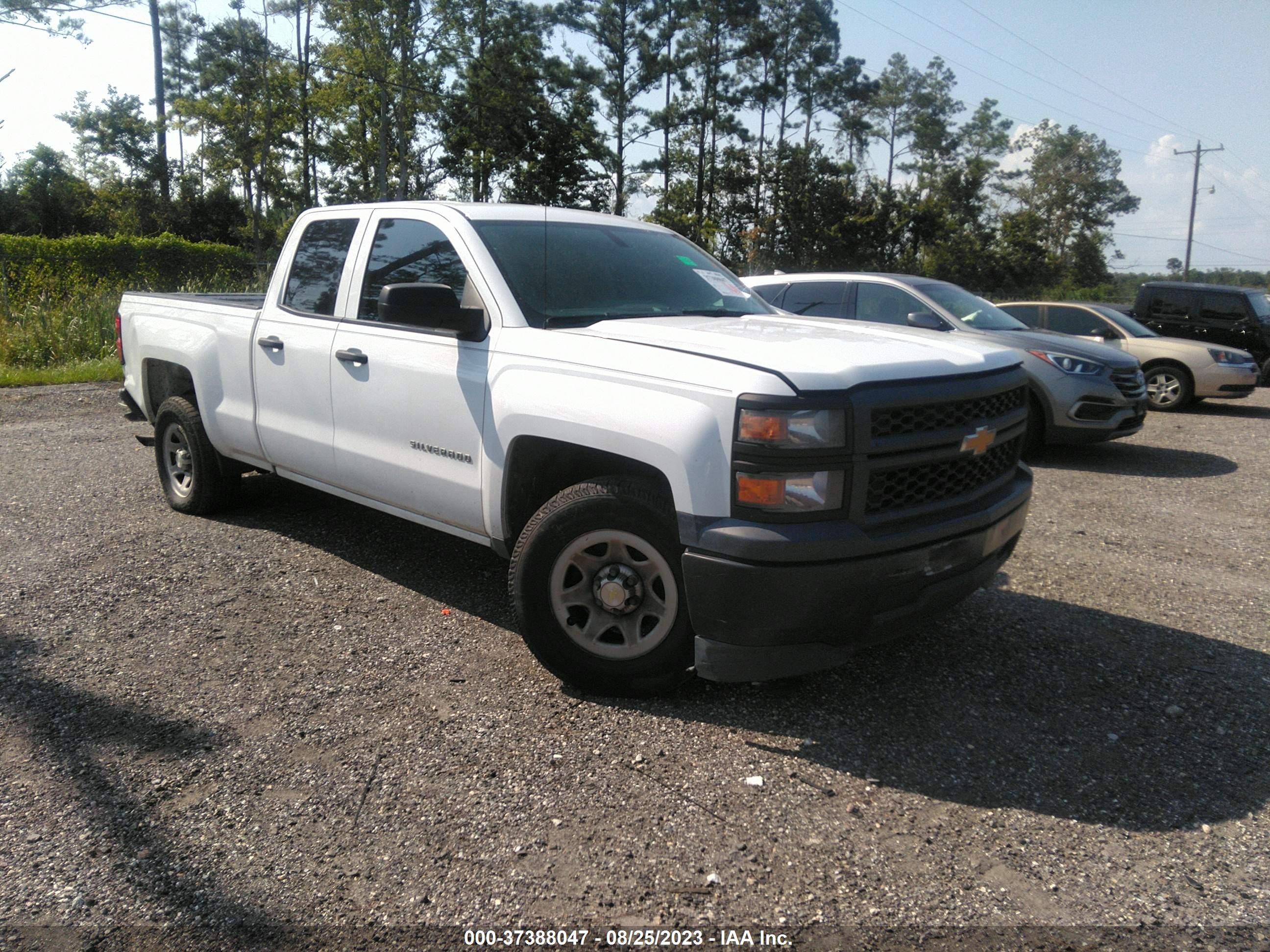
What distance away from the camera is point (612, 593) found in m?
3.49

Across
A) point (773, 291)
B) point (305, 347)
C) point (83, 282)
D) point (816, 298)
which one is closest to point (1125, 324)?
point (816, 298)

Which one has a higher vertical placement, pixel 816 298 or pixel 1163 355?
pixel 816 298

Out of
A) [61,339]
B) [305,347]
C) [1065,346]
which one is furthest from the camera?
[61,339]

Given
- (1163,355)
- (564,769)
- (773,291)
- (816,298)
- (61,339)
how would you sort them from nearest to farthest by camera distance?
(564,769) → (816,298) → (773,291) → (1163,355) → (61,339)

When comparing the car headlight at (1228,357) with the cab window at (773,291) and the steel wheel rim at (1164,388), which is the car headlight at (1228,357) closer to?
the steel wheel rim at (1164,388)

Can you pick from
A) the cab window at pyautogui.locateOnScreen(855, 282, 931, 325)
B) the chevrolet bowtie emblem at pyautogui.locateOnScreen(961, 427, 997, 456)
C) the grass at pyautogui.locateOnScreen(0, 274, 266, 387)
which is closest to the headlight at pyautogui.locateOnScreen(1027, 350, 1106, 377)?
the cab window at pyautogui.locateOnScreen(855, 282, 931, 325)

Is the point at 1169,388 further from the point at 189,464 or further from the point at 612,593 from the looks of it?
the point at 189,464

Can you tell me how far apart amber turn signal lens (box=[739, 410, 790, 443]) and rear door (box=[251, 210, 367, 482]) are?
257 centimetres

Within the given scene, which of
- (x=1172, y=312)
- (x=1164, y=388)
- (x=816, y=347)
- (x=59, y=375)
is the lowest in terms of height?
(x=59, y=375)

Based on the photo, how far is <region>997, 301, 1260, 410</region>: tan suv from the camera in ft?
41.6

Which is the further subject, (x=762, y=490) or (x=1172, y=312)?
(x=1172, y=312)

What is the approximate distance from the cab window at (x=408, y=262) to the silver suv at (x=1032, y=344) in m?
4.59

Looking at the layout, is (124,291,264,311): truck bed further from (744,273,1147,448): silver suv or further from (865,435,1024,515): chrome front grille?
(744,273,1147,448): silver suv

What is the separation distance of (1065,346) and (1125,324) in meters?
5.03
